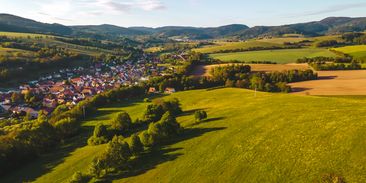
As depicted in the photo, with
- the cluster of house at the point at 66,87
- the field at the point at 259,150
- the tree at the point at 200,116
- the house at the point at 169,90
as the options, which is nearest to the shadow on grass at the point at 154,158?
the field at the point at 259,150

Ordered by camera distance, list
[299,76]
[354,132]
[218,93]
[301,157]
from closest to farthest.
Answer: [301,157]
[354,132]
[218,93]
[299,76]

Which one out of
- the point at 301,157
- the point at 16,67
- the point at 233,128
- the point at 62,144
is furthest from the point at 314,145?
the point at 16,67

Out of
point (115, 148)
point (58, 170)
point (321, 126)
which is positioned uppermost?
point (321, 126)

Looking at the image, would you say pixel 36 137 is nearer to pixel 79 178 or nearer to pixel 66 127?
pixel 66 127

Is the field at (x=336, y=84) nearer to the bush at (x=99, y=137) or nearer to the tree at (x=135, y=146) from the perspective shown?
the tree at (x=135, y=146)

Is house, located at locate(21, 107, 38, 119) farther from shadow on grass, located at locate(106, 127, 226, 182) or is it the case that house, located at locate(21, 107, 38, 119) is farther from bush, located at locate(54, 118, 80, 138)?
shadow on grass, located at locate(106, 127, 226, 182)

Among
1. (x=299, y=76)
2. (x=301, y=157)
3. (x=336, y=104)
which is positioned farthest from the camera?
(x=299, y=76)

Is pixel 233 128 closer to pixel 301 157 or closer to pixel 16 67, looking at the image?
pixel 301 157

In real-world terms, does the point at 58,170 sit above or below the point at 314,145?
below
